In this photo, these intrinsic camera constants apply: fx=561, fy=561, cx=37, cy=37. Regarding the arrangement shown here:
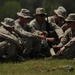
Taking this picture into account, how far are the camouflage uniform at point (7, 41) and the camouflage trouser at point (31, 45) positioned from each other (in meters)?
0.57

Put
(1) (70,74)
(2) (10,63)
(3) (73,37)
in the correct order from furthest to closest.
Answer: (3) (73,37) < (2) (10,63) < (1) (70,74)

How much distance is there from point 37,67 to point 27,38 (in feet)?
7.39

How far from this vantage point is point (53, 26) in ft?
68.7

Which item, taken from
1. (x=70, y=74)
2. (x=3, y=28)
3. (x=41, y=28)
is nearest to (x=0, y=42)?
(x=3, y=28)

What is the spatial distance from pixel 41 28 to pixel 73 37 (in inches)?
56.3

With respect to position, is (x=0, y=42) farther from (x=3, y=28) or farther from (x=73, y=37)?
(x=73, y=37)

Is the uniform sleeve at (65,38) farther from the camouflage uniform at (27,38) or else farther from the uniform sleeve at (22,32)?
the uniform sleeve at (22,32)

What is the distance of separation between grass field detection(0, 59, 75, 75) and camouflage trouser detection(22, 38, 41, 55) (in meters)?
0.58

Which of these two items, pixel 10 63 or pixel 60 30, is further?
pixel 60 30

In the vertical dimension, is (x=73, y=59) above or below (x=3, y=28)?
below

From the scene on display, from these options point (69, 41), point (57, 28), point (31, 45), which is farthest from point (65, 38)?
point (31, 45)

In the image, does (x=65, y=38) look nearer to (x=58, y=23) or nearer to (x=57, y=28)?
(x=57, y=28)

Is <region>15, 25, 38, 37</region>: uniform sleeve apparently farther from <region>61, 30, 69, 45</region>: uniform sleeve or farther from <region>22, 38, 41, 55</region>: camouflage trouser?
<region>61, 30, 69, 45</region>: uniform sleeve

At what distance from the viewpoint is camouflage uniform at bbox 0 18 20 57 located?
1892 cm
